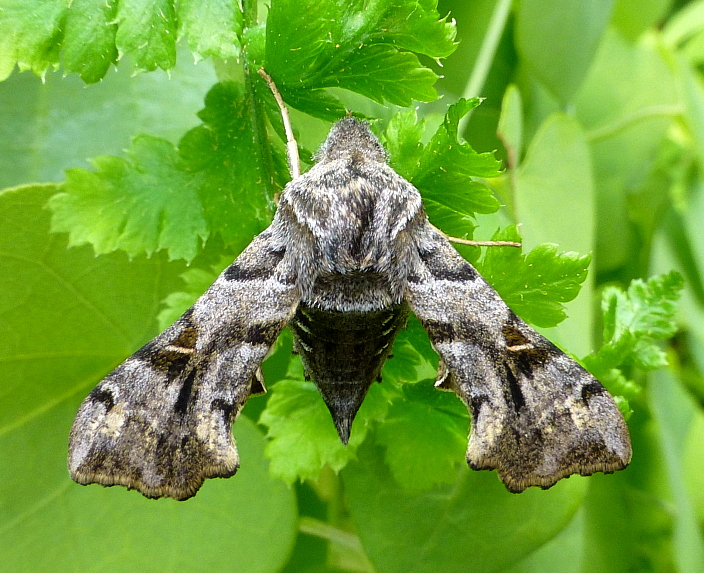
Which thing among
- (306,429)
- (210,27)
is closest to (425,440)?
(306,429)

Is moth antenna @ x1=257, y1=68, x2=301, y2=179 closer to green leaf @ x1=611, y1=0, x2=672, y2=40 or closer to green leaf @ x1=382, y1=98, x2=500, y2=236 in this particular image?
green leaf @ x1=382, y1=98, x2=500, y2=236

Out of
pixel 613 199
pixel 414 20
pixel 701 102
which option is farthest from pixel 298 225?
pixel 701 102

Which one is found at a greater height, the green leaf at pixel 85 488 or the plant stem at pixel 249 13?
the plant stem at pixel 249 13

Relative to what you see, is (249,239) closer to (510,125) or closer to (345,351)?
(345,351)

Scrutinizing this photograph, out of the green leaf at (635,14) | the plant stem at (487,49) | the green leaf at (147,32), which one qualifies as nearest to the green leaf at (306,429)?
the green leaf at (147,32)

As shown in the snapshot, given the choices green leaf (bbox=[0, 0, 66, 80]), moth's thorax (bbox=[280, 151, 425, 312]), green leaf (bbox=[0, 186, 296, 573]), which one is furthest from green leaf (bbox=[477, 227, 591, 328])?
green leaf (bbox=[0, 0, 66, 80])

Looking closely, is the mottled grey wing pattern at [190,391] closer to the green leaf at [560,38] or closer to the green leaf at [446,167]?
the green leaf at [446,167]

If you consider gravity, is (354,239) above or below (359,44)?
below
